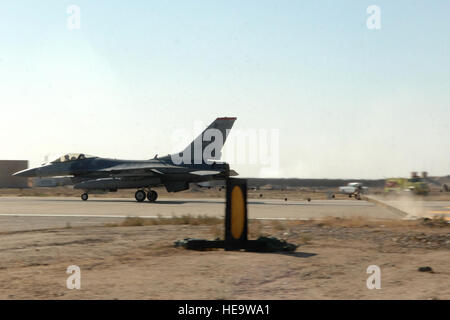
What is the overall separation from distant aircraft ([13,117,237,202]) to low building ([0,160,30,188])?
4291 cm

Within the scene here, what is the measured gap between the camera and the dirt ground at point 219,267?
6.20 m

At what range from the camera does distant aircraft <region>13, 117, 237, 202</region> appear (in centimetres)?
3106

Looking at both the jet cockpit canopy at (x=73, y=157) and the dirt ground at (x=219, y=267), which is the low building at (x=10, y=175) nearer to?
the jet cockpit canopy at (x=73, y=157)

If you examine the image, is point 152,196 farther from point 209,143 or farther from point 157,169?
point 209,143

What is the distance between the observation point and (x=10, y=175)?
71938mm

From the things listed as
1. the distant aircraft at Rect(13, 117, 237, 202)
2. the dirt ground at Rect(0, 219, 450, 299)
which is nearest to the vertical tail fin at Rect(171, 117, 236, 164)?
the distant aircraft at Rect(13, 117, 237, 202)

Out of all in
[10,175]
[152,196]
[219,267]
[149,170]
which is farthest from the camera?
[10,175]

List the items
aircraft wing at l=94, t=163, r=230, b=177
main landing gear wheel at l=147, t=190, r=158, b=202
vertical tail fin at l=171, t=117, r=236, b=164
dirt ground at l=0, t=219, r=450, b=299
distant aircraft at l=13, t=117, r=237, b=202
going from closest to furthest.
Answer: dirt ground at l=0, t=219, r=450, b=299 → aircraft wing at l=94, t=163, r=230, b=177 → distant aircraft at l=13, t=117, r=237, b=202 → vertical tail fin at l=171, t=117, r=236, b=164 → main landing gear wheel at l=147, t=190, r=158, b=202

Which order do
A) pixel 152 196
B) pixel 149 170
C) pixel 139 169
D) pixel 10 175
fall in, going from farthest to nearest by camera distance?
1. pixel 10 175
2. pixel 152 196
3. pixel 139 169
4. pixel 149 170

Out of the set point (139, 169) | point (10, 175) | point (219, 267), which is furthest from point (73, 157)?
point (10, 175)

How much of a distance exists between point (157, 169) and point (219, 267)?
24.0 m

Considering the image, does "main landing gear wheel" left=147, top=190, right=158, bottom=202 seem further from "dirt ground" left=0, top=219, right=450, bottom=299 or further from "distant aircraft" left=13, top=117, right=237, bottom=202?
"dirt ground" left=0, top=219, right=450, bottom=299
